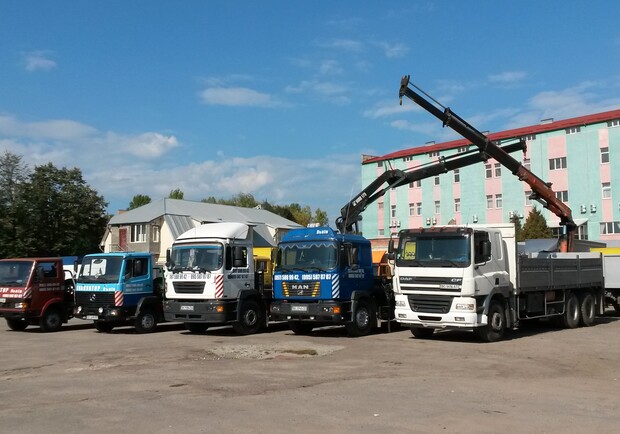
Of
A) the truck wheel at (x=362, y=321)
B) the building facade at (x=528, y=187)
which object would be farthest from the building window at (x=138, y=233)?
the truck wheel at (x=362, y=321)

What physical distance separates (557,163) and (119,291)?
42.7 m

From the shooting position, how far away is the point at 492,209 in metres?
56.0

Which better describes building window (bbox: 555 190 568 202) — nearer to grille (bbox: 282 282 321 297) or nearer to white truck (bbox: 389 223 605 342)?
white truck (bbox: 389 223 605 342)

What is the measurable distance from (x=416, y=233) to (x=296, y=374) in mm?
6090

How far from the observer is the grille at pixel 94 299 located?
744 inches

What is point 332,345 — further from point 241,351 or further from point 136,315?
point 136,315

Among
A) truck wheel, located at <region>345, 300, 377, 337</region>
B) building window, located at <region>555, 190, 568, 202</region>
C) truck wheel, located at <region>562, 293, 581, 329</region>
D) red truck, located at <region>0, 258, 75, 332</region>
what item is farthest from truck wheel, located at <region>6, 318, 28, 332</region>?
building window, located at <region>555, 190, 568, 202</region>

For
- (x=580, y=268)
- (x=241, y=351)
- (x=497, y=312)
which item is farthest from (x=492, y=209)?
(x=241, y=351)

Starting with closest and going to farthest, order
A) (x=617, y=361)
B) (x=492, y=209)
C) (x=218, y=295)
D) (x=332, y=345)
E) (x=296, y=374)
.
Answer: (x=296, y=374) → (x=617, y=361) → (x=332, y=345) → (x=218, y=295) → (x=492, y=209)

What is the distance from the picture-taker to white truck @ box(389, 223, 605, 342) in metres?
A: 14.9

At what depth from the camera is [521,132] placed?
5541 cm

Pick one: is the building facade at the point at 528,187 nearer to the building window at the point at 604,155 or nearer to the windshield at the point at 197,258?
the building window at the point at 604,155

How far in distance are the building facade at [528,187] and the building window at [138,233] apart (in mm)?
23039

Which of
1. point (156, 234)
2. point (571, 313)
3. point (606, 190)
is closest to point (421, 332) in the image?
point (571, 313)
